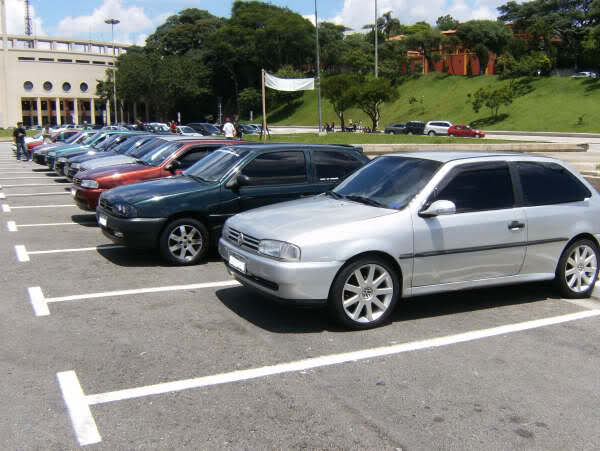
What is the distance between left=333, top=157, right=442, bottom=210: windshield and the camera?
6223 millimetres

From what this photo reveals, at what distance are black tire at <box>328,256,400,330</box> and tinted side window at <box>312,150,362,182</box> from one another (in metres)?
3.33

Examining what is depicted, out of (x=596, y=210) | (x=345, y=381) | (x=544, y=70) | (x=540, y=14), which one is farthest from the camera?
(x=540, y=14)

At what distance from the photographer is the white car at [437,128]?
53281mm

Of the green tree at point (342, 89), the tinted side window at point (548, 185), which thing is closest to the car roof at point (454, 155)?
the tinted side window at point (548, 185)

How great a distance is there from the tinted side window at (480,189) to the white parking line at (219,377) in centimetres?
123

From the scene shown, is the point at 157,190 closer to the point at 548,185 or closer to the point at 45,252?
the point at 45,252

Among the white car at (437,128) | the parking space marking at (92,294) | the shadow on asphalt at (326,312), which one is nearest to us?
the shadow on asphalt at (326,312)

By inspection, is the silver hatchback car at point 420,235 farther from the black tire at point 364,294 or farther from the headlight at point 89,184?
the headlight at point 89,184

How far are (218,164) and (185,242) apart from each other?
1.29m

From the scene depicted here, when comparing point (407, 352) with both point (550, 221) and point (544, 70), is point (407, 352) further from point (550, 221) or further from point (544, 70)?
point (544, 70)

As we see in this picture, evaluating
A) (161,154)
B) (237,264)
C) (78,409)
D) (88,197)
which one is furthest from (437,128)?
(78,409)

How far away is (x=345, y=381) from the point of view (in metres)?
4.63

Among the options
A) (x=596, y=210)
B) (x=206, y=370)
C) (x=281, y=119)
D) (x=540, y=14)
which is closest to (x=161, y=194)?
(x=206, y=370)

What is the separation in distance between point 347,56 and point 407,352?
80470 millimetres
